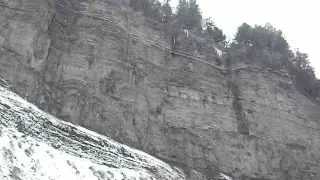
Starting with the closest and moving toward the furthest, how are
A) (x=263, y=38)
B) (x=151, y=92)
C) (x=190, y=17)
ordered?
(x=151, y=92) → (x=190, y=17) → (x=263, y=38)

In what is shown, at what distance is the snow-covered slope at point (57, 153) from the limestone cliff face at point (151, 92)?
211 centimetres

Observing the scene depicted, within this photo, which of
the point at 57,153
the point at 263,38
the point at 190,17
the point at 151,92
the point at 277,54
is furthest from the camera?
the point at 263,38

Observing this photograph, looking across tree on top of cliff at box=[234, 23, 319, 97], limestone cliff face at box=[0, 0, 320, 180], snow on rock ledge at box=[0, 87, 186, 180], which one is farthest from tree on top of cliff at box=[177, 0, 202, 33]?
snow on rock ledge at box=[0, 87, 186, 180]

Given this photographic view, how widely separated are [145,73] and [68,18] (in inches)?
239

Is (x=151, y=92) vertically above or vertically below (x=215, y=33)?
below

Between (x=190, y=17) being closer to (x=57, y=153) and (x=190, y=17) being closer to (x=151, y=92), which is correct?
(x=151, y=92)

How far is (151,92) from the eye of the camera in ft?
88.5

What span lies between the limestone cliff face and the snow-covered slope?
211 cm

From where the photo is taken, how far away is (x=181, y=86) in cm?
2842

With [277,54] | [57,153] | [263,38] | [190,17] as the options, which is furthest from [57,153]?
[263,38]

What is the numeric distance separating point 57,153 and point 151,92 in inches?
388

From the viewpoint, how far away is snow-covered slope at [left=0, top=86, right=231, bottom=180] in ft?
53.4

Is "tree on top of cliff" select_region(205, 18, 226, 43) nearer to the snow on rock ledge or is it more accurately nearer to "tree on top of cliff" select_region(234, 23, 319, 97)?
"tree on top of cliff" select_region(234, 23, 319, 97)

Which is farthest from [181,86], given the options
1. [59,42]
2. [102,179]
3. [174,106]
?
[102,179]
